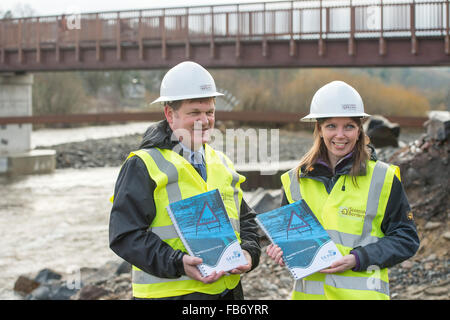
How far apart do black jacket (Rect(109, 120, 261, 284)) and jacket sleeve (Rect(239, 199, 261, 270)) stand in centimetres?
43

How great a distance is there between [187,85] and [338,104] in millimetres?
872

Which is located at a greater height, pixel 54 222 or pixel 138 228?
pixel 138 228

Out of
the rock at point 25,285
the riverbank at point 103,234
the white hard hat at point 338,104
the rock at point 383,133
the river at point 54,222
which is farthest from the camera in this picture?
the rock at point 383,133

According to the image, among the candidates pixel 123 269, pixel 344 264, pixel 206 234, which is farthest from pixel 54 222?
pixel 344 264

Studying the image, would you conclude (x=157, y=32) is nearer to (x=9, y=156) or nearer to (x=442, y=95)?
(x=9, y=156)

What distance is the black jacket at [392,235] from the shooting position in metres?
3.08

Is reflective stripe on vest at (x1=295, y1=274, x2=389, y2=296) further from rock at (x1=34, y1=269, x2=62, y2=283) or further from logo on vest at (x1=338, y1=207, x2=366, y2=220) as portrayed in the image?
rock at (x1=34, y1=269, x2=62, y2=283)

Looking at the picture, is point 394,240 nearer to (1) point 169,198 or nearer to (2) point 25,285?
(1) point 169,198

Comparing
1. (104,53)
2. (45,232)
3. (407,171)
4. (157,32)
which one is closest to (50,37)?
(104,53)

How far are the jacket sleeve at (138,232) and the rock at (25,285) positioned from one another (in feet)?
27.0

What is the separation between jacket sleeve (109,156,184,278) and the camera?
2.97 meters

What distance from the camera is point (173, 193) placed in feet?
10.3

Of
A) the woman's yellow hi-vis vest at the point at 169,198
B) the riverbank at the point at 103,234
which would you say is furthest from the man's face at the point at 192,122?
the riverbank at the point at 103,234

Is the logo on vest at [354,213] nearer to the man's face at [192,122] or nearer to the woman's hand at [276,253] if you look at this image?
the woman's hand at [276,253]
